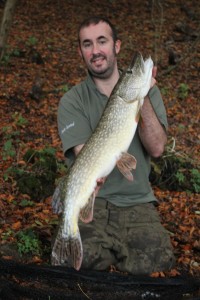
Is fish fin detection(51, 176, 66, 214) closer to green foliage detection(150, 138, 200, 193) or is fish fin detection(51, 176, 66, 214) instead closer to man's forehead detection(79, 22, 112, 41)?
man's forehead detection(79, 22, 112, 41)

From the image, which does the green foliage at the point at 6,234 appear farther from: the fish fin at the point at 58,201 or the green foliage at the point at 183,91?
the green foliage at the point at 183,91

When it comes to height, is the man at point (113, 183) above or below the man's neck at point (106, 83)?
below

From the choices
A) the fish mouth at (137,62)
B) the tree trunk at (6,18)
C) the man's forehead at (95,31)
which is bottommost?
the fish mouth at (137,62)

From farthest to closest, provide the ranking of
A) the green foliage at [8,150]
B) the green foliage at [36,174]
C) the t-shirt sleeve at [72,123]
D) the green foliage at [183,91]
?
the green foliage at [183,91]
the green foliage at [8,150]
the green foliage at [36,174]
the t-shirt sleeve at [72,123]

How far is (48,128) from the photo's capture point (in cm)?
812

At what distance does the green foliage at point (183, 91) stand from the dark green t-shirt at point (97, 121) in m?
6.36

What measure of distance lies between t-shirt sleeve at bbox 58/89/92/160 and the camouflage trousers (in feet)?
2.02

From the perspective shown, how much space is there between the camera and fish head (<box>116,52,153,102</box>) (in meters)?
3.60

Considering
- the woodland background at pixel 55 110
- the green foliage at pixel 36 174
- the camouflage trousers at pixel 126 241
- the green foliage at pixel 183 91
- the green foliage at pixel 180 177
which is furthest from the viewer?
the green foliage at pixel 183 91

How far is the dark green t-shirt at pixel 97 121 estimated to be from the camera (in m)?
4.31

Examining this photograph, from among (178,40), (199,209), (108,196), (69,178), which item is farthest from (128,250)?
(178,40)

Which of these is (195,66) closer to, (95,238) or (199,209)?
(199,209)

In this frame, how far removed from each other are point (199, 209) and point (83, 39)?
8.81 feet

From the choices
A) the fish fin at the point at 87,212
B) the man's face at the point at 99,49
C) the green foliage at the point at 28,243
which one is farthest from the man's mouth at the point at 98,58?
the green foliage at the point at 28,243
